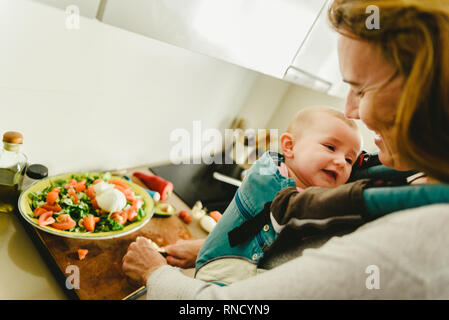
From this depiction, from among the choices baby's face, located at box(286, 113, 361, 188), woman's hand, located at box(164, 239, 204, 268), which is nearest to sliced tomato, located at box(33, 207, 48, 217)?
woman's hand, located at box(164, 239, 204, 268)

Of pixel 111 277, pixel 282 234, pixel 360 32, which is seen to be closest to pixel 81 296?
pixel 111 277

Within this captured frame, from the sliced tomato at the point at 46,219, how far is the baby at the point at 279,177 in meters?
0.45

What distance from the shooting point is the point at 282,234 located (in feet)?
1.81

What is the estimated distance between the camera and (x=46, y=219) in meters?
0.79

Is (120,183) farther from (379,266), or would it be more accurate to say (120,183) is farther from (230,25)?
(379,266)

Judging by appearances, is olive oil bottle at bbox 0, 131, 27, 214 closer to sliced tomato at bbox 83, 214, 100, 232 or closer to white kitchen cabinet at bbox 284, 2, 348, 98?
sliced tomato at bbox 83, 214, 100, 232

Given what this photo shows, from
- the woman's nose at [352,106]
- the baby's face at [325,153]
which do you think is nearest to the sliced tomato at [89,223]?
the baby's face at [325,153]

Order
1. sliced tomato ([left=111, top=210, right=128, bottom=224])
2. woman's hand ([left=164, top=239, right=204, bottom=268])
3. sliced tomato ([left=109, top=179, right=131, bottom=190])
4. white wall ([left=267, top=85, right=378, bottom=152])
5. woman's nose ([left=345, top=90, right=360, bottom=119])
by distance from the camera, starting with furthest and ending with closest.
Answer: white wall ([left=267, top=85, right=378, bottom=152]), sliced tomato ([left=109, top=179, right=131, bottom=190]), sliced tomato ([left=111, top=210, right=128, bottom=224]), woman's hand ([left=164, top=239, right=204, bottom=268]), woman's nose ([left=345, top=90, right=360, bottom=119])

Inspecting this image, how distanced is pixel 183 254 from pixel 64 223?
1.20 ft

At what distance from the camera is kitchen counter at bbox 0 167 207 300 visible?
0.68 meters

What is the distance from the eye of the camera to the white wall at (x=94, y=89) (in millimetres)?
763

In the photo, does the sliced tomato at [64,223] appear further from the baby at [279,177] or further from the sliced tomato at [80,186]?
the baby at [279,177]

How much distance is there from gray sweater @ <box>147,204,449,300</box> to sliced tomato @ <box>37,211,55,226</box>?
64cm

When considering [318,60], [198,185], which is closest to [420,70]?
[318,60]
